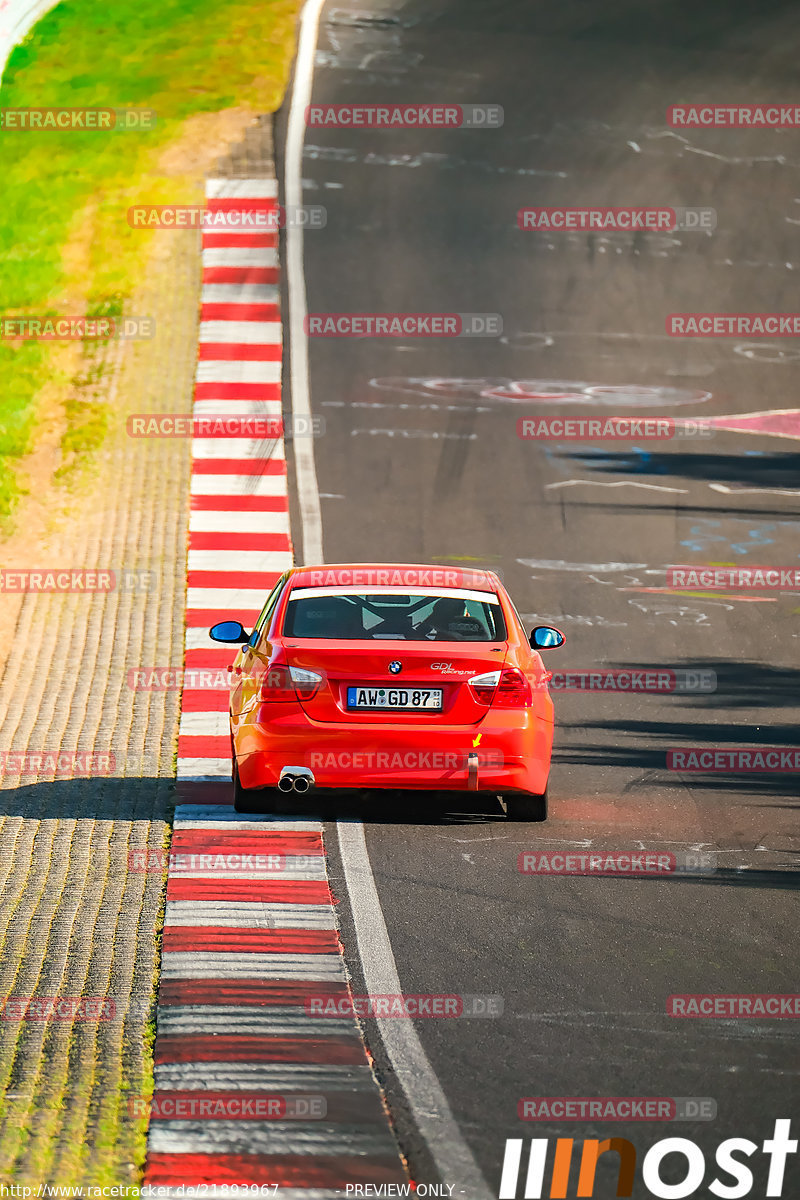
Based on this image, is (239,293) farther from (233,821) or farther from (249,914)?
(249,914)

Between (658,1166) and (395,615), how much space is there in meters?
4.90

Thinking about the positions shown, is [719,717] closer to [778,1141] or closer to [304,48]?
[778,1141]

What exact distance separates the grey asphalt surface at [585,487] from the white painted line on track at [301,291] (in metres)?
0.21

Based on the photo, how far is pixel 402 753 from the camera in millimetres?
8797

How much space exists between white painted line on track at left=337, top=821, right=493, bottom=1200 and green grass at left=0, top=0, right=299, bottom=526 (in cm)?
1025

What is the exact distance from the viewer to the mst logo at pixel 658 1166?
501 cm

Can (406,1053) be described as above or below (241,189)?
above

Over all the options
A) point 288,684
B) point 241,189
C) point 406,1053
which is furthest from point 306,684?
point 241,189

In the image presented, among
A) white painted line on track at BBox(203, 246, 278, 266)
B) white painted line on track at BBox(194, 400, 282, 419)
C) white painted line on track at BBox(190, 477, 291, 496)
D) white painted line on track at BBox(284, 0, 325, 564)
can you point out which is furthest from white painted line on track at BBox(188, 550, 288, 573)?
white painted line on track at BBox(203, 246, 278, 266)

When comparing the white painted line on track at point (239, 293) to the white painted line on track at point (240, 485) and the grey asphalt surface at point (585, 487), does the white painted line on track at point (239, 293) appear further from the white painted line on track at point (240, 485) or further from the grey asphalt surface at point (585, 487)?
the white painted line on track at point (240, 485)

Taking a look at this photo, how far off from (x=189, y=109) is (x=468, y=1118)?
2587cm

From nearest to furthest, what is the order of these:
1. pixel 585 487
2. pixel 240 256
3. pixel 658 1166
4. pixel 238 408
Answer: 1. pixel 658 1166
2. pixel 585 487
3. pixel 238 408
4. pixel 240 256

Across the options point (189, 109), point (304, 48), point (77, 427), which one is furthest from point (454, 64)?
point (77, 427)

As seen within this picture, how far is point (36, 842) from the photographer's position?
9.20m
